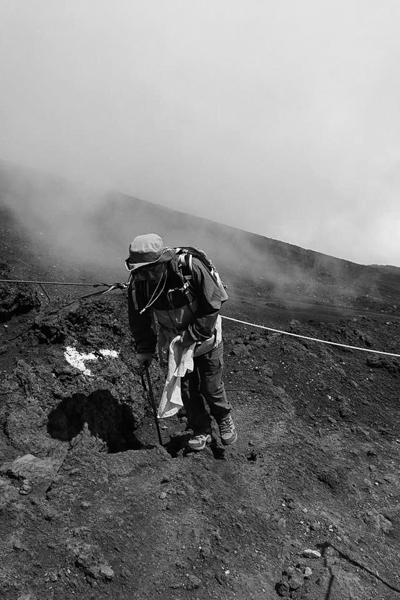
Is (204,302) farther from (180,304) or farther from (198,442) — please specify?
(198,442)

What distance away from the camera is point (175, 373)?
295 cm

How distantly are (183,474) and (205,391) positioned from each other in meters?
0.60

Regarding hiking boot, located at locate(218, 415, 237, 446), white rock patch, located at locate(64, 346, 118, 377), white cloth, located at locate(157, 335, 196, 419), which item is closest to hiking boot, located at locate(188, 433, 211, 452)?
hiking boot, located at locate(218, 415, 237, 446)

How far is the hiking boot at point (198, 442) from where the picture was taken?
3.28 metres

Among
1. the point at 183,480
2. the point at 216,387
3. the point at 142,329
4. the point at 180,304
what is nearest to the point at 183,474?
the point at 183,480

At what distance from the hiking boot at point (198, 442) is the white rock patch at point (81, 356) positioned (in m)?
1.14

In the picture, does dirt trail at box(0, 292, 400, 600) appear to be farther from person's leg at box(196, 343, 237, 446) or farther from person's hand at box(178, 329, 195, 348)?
person's hand at box(178, 329, 195, 348)

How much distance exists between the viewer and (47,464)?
292cm

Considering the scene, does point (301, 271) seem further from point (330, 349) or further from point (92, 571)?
point (92, 571)

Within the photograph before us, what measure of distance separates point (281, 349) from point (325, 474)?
1864 mm

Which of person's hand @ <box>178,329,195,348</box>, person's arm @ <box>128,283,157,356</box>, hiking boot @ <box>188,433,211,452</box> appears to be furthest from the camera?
hiking boot @ <box>188,433,211,452</box>

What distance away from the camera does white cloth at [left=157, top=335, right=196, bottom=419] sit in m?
2.93

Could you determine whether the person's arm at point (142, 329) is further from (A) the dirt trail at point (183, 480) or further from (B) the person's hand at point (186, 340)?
(A) the dirt trail at point (183, 480)

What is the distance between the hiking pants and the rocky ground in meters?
0.25
